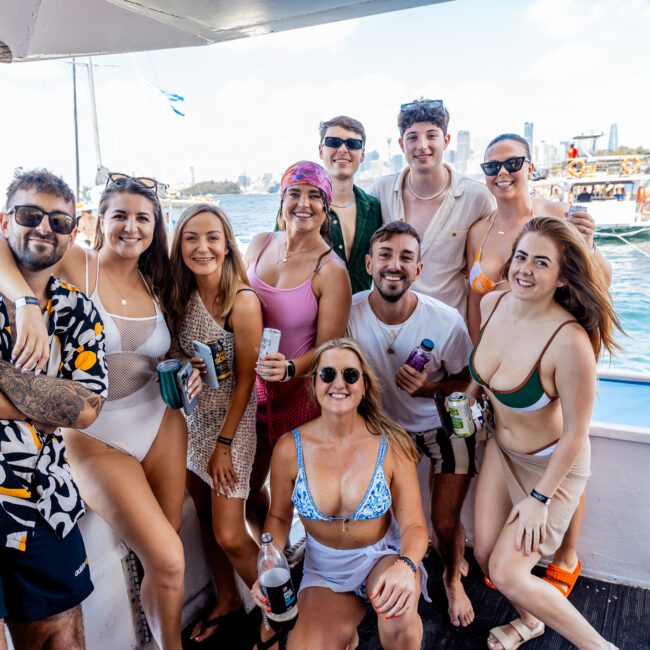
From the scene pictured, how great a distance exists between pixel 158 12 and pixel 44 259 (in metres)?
2.20

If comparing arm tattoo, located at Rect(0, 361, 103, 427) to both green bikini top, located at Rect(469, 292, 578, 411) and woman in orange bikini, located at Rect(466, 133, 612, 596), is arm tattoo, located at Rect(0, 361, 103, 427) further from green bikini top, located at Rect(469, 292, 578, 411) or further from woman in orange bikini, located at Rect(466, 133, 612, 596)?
woman in orange bikini, located at Rect(466, 133, 612, 596)

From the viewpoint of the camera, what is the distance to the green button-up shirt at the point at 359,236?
2.80 m

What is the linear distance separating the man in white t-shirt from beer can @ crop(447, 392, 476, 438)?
24 centimetres

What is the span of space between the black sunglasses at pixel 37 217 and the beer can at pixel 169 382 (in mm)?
556

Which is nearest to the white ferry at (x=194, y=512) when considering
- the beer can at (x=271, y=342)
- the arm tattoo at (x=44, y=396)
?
the arm tattoo at (x=44, y=396)

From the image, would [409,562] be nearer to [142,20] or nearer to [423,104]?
[423,104]

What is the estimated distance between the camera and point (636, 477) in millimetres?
2479

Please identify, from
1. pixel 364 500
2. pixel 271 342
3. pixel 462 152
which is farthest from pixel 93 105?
pixel 462 152

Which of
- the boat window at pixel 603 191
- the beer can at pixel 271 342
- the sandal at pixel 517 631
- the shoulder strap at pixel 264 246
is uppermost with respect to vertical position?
the boat window at pixel 603 191

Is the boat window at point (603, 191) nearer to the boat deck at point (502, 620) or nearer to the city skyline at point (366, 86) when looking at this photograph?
the city skyline at point (366, 86)

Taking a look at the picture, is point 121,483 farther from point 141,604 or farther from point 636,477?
point 636,477

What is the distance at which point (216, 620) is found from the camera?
238 cm

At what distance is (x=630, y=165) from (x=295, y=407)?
2579 centimetres

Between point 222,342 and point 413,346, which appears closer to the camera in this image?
point 222,342
